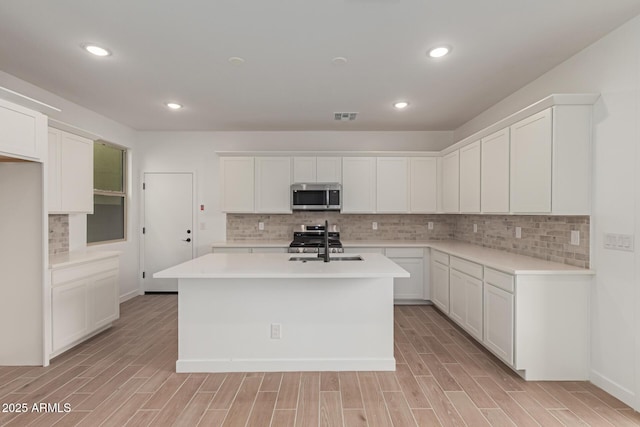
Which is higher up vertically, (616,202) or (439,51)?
(439,51)

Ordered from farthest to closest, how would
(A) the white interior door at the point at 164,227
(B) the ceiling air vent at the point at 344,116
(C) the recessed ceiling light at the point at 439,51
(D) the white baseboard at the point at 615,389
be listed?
(A) the white interior door at the point at 164,227, (B) the ceiling air vent at the point at 344,116, (C) the recessed ceiling light at the point at 439,51, (D) the white baseboard at the point at 615,389

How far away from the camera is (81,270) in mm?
3250

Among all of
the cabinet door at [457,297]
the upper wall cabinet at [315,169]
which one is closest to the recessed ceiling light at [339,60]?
the upper wall cabinet at [315,169]

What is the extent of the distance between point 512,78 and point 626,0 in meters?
1.17

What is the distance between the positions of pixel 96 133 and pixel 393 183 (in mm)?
4336

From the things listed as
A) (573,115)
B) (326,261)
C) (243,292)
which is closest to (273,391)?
(243,292)

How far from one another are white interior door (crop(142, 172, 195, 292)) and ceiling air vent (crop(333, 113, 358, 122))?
2626 mm

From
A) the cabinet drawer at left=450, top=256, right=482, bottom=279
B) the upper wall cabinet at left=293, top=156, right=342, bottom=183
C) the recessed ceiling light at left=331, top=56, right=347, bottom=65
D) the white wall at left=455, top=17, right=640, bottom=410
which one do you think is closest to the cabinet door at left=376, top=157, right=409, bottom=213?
the upper wall cabinet at left=293, top=156, right=342, bottom=183

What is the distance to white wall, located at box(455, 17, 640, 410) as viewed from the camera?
2232 millimetres

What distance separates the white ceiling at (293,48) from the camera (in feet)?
6.91

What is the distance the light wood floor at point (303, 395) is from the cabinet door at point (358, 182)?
2.36 meters

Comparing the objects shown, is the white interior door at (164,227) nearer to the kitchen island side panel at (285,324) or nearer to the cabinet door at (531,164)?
the kitchen island side panel at (285,324)

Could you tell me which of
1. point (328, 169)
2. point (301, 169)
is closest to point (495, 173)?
point (328, 169)

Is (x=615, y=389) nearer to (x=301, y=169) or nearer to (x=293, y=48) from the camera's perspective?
(x=293, y=48)
